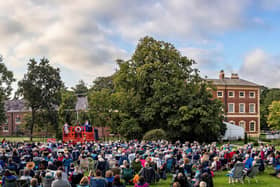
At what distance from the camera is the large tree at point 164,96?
40.9 metres

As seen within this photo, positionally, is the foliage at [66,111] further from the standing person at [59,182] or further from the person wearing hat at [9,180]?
the standing person at [59,182]

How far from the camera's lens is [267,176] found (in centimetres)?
1877

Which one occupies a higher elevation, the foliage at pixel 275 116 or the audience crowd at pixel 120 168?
the foliage at pixel 275 116

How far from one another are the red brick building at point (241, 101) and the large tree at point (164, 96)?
63.0ft

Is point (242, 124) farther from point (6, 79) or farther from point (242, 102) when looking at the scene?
point (6, 79)

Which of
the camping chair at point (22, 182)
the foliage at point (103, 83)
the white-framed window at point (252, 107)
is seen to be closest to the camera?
the camping chair at point (22, 182)

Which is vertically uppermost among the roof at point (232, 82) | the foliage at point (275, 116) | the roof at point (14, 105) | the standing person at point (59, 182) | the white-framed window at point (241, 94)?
the roof at point (232, 82)

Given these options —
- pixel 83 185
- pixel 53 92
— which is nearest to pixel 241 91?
pixel 53 92

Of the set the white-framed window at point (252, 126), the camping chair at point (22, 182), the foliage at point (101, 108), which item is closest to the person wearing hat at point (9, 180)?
the camping chair at point (22, 182)

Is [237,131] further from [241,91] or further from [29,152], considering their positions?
[29,152]

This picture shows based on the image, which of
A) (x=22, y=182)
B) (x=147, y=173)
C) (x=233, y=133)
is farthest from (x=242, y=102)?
(x=22, y=182)

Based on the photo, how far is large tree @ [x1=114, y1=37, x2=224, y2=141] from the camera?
134 feet

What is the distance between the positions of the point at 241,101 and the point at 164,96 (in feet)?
90.0

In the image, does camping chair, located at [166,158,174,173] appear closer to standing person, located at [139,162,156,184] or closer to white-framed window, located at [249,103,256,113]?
standing person, located at [139,162,156,184]
